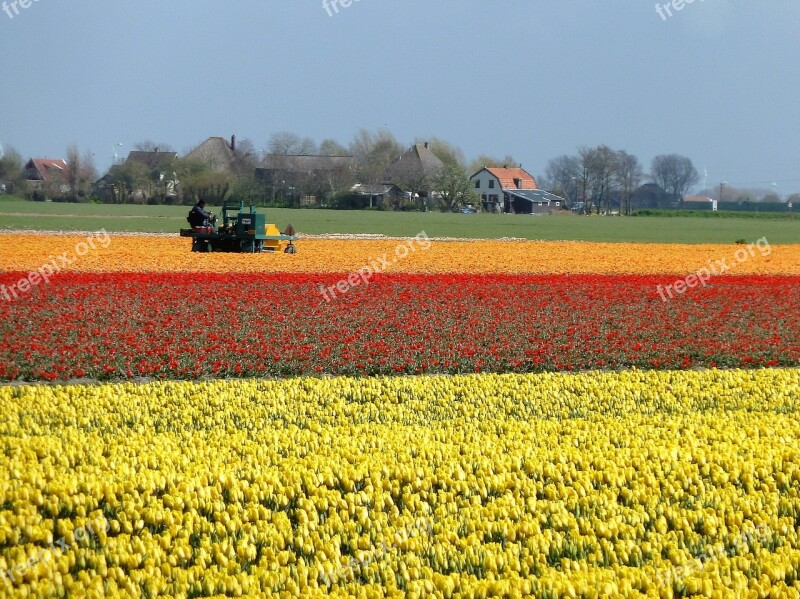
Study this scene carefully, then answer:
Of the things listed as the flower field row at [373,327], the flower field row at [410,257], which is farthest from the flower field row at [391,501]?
the flower field row at [410,257]

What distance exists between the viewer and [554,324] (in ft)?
56.8

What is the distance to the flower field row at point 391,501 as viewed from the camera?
19.0 ft

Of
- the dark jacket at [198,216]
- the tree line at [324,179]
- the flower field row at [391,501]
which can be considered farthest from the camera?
the tree line at [324,179]

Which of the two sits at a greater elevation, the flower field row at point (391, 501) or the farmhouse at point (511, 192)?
the farmhouse at point (511, 192)

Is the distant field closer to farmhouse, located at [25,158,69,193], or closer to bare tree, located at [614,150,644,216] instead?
farmhouse, located at [25,158,69,193]

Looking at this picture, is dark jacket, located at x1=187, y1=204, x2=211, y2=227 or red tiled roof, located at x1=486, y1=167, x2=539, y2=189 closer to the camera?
dark jacket, located at x1=187, y1=204, x2=211, y2=227

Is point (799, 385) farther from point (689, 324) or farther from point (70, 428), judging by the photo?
point (70, 428)

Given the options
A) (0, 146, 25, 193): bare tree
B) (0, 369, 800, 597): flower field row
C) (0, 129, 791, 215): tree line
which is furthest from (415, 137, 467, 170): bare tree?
(0, 369, 800, 597): flower field row

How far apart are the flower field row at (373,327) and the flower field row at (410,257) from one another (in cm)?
488

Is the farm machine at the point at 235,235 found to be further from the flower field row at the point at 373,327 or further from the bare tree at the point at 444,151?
the bare tree at the point at 444,151

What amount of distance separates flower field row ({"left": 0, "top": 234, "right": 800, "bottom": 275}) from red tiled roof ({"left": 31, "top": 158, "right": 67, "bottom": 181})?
67.3 metres

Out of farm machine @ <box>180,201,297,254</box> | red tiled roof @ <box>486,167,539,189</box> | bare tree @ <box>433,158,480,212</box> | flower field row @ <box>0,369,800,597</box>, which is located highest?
red tiled roof @ <box>486,167,539,189</box>

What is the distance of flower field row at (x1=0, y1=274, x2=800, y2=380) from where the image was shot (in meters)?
13.6

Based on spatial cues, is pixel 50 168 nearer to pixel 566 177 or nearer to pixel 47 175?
pixel 47 175
